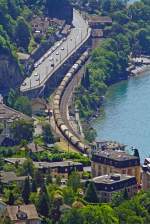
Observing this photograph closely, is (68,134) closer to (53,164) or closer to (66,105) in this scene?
(66,105)

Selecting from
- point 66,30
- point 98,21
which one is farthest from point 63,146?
point 98,21

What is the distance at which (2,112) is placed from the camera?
59.2 m

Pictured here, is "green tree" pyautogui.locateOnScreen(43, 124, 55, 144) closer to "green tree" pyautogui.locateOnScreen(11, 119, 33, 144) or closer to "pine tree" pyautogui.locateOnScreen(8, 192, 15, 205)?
"green tree" pyautogui.locateOnScreen(11, 119, 33, 144)

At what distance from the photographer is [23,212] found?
45.1 meters

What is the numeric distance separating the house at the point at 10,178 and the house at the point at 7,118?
5504 mm

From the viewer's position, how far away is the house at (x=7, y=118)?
184ft

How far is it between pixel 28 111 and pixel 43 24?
15.2 m

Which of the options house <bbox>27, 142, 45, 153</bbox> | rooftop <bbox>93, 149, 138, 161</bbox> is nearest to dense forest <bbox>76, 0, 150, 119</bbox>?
house <bbox>27, 142, 45, 153</bbox>

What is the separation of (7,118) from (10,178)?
9224 millimetres

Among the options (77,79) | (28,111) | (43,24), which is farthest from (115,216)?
(43,24)

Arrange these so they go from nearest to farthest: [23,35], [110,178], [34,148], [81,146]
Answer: [110,178] < [34,148] < [81,146] < [23,35]

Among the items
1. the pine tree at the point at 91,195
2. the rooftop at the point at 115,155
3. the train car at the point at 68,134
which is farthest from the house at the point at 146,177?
the train car at the point at 68,134

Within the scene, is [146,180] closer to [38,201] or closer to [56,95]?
[38,201]

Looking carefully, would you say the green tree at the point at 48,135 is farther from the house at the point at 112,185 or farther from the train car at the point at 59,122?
the house at the point at 112,185
